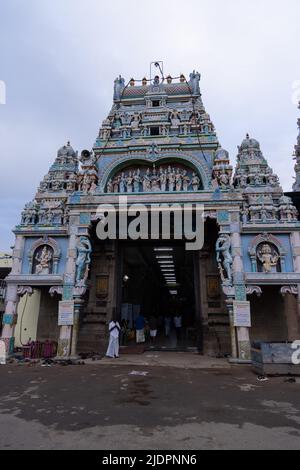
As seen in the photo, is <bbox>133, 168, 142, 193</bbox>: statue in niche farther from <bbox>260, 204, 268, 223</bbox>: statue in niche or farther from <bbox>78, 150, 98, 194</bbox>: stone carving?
<bbox>260, 204, 268, 223</bbox>: statue in niche

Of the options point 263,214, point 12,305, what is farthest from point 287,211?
point 12,305

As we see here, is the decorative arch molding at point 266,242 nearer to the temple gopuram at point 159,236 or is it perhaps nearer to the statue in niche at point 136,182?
the temple gopuram at point 159,236

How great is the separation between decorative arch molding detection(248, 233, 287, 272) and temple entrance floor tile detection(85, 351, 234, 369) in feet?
15.2

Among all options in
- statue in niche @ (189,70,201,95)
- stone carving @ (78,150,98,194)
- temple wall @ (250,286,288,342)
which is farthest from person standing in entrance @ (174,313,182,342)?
statue in niche @ (189,70,201,95)

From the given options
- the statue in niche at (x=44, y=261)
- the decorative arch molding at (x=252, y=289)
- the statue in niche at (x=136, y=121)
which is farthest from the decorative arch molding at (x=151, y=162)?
the decorative arch molding at (x=252, y=289)

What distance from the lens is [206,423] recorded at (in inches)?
189

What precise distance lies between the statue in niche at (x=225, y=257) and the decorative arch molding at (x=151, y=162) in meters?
4.09

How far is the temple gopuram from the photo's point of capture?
13.2 metres

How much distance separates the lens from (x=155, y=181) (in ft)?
51.4

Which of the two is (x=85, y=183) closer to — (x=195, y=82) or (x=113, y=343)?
(x=113, y=343)

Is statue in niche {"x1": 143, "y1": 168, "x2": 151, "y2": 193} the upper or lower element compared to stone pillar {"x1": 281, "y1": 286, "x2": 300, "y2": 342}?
upper

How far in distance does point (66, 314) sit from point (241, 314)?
7942 millimetres

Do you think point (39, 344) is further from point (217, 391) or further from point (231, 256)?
point (231, 256)

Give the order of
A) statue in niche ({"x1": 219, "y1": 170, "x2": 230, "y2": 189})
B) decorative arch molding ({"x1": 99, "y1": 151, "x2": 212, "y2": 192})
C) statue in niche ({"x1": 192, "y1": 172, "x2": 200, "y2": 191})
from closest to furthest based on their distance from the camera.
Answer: statue in niche ({"x1": 219, "y1": 170, "x2": 230, "y2": 189}) < statue in niche ({"x1": 192, "y1": 172, "x2": 200, "y2": 191}) < decorative arch molding ({"x1": 99, "y1": 151, "x2": 212, "y2": 192})
